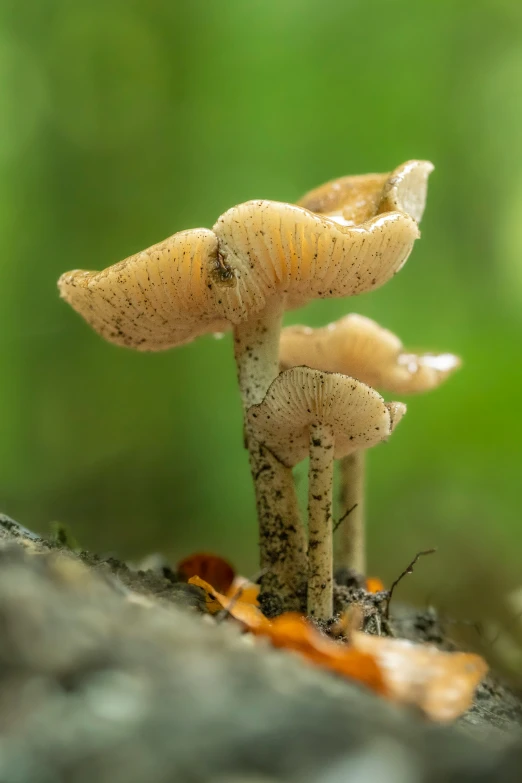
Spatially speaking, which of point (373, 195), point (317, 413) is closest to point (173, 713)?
point (317, 413)

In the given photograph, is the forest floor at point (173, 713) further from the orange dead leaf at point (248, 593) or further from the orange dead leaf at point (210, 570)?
the orange dead leaf at point (210, 570)

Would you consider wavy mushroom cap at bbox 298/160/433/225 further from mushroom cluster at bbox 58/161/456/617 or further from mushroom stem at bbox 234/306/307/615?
mushroom stem at bbox 234/306/307/615

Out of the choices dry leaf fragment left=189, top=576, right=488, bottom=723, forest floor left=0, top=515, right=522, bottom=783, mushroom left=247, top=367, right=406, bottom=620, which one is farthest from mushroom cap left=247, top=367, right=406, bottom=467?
forest floor left=0, top=515, right=522, bottom=783

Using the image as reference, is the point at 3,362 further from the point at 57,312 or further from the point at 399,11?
the point at 399,11

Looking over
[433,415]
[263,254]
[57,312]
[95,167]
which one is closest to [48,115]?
[95,167]

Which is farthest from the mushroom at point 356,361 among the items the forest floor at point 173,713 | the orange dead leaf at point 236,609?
the forest floor at point 173,713

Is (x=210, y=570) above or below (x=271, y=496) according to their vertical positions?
below

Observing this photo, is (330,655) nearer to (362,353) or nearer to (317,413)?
(317,413)
